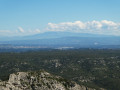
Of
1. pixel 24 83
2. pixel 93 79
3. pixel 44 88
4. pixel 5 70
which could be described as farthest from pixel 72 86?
pixel 5 70

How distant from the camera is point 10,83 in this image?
8000 centimetres

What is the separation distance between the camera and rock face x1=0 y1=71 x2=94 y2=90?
8108 centimetres

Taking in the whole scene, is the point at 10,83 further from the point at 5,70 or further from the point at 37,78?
the point at 5,70

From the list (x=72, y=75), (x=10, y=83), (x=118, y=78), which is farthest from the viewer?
(x=72, y=75)

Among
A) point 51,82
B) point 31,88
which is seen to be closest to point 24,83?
point 31,88

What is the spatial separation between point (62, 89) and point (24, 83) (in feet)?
43.2

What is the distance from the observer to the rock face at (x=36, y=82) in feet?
266

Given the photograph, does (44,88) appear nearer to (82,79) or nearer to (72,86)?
(72,86)

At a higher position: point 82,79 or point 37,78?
point 37,78

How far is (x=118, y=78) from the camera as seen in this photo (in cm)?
18162

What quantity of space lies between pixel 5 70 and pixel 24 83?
401 feet

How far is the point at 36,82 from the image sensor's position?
83.9 metres

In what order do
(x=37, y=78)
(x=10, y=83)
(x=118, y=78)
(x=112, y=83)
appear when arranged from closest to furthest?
(x=10, y=83)
(x=37, y=78)
(x=112, y=83)
(x=118, y=78)

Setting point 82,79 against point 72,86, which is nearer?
point 72,86
